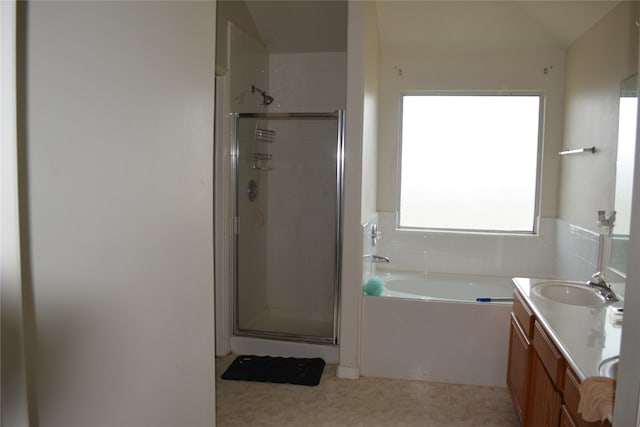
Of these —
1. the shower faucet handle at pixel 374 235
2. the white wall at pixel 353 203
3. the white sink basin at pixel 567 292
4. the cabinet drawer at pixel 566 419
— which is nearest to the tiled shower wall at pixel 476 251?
the shower faucet handle at pixel 374 235

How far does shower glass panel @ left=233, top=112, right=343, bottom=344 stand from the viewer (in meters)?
3.62

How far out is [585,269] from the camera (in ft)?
10.2

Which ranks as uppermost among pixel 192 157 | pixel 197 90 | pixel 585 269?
pixel 197 90

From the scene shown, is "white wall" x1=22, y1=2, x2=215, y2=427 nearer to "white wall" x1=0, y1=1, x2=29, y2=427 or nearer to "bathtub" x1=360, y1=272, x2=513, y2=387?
"white wall" x1=0, y1=1, x2=29, y2=427

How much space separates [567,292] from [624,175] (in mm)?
717

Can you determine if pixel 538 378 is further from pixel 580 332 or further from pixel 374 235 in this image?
pixel 374 235

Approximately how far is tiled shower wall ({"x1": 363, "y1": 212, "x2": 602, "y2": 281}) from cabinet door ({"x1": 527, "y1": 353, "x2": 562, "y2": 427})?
1803mm

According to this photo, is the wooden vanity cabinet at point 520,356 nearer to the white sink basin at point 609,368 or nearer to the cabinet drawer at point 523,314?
the cabinet drawer at point 523,314

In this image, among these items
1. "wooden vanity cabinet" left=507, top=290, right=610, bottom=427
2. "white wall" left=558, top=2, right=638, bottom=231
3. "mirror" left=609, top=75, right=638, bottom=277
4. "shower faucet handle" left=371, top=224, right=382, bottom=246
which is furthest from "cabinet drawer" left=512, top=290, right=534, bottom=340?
"shower faucet handle" left=371, top=224, right=382, bottom=246

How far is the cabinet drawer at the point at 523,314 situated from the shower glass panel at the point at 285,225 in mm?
1360

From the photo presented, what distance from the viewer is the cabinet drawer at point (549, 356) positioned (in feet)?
5.60

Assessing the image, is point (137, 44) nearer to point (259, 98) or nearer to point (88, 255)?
point (88, 255)

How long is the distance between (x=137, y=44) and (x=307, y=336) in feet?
9.90

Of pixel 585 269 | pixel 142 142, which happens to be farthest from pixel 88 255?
pixel 585 269
